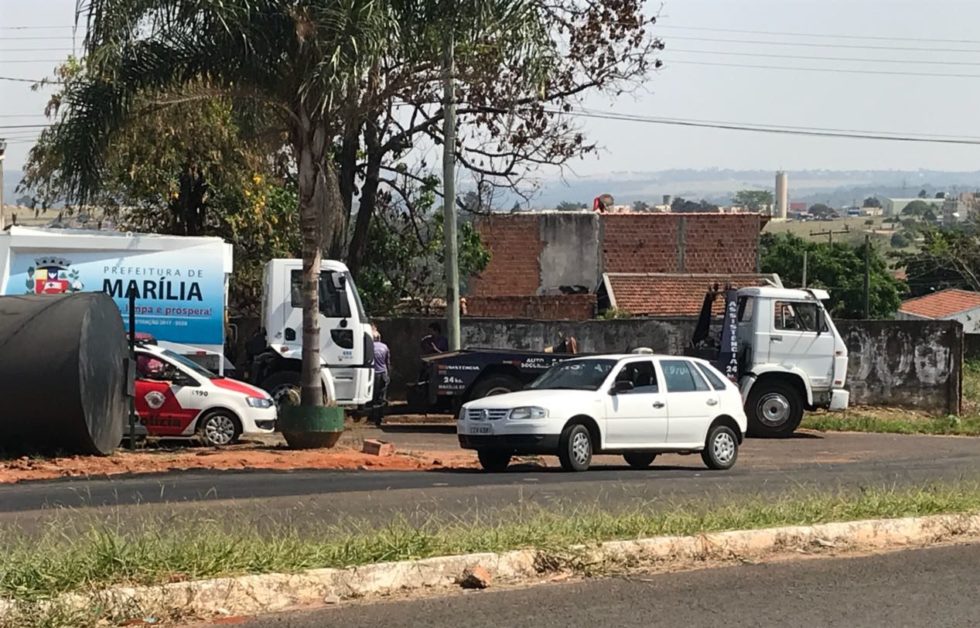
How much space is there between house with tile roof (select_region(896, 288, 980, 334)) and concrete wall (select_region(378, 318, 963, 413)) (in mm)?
28330

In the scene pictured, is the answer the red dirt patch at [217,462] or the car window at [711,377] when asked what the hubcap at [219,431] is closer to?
the red dirt patch at [217,462]

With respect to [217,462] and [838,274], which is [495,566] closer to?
[217,462]

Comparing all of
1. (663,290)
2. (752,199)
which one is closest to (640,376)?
(663,290)

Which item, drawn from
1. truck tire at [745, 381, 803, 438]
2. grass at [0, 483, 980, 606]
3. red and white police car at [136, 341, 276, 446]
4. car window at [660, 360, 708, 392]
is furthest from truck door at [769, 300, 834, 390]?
grass at [0, 483, 980, 606]

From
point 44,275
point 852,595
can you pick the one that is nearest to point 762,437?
point 44,275

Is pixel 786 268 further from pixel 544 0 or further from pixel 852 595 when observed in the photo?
pixel 852 595

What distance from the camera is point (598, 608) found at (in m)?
7.87

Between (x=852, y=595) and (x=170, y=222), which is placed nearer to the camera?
(x=852, y=595)

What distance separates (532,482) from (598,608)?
276 inches

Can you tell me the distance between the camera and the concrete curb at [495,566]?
7.28 m

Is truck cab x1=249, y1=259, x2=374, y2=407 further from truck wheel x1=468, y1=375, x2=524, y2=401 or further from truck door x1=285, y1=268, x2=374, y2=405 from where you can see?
truck wheel x1=468, y1=375, x2=524, y2=401

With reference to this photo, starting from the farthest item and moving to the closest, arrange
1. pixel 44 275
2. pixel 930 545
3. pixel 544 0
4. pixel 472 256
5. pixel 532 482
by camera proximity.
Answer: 1. pixel 472 256
2. pixel 44 275
3. pixel 544 0
4. pixel 532 482
5. pixel 930 545

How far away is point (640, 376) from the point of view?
17828 mm

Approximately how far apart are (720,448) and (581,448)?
8.35 ft
